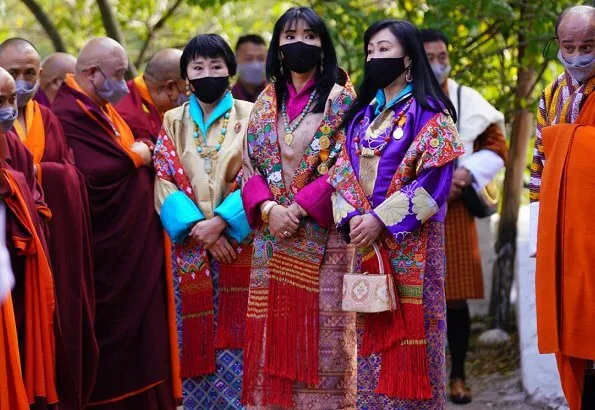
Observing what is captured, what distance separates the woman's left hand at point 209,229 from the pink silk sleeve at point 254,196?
1.16ft

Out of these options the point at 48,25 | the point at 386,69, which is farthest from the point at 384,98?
the point at 48,25

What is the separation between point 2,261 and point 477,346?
15.0ft

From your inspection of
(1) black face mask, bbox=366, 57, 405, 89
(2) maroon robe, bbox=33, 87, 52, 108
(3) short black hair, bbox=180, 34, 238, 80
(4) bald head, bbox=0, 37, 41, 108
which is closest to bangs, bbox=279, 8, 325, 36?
(1) black face mask, bbox=366, 57, 405, 89

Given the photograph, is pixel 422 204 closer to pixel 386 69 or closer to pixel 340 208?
pixel 340 208

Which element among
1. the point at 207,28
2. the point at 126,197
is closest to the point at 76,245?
the point at 126,197

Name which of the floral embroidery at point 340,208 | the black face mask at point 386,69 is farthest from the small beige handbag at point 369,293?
the black face mask at point 386,69

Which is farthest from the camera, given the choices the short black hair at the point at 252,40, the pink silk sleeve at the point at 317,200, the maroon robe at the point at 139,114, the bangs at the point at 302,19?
the short black hair at the point at 252,40

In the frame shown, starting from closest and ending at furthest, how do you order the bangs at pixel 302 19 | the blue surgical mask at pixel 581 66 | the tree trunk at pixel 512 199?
the blue surgical mask at pixel 581 66 < the bangs at pixel 302 19 < the tree trunk at pixel 512 199

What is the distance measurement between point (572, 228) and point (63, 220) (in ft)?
9.26

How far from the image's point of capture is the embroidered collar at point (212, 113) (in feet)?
22.9

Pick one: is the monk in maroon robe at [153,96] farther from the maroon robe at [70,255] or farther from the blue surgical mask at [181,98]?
the maroon robe at [70,255]

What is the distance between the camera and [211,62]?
693 centimetres

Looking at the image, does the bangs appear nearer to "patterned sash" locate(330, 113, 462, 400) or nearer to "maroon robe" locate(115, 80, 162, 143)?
"patterned sash" locate(330, 113, 462, 400)

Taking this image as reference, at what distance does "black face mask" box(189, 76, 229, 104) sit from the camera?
22.6 ft
